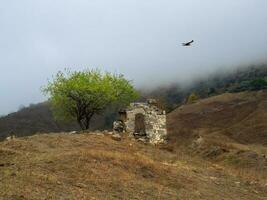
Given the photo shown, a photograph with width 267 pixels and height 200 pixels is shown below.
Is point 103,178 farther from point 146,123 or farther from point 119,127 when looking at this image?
point 119,127

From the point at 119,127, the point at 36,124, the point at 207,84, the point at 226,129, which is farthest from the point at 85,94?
Result: the point at 207,84

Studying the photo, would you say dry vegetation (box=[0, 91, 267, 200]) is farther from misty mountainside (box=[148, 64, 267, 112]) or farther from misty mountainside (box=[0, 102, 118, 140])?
misty mountainside (box=[148, 64, 267, 112])

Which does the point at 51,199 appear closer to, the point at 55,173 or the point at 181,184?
the point at 55,173

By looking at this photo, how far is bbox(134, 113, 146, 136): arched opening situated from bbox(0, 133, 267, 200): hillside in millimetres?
10633

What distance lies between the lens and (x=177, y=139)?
62.5 meters

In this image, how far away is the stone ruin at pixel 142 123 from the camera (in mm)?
39594

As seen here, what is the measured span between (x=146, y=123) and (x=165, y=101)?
110973 mm

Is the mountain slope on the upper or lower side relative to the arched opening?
upper

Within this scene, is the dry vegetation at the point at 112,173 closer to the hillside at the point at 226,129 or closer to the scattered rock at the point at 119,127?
the hillside at the point at 226,129

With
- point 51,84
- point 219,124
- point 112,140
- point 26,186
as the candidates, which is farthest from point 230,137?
point 26,186

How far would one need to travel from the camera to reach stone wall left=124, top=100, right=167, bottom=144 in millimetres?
39562

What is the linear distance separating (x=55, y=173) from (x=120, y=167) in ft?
11.3

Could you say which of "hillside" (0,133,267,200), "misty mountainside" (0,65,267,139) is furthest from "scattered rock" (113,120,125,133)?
"misty mountainside" (0,65,267,139)

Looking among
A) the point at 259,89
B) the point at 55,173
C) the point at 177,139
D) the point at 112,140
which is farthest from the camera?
the point at 259,89
